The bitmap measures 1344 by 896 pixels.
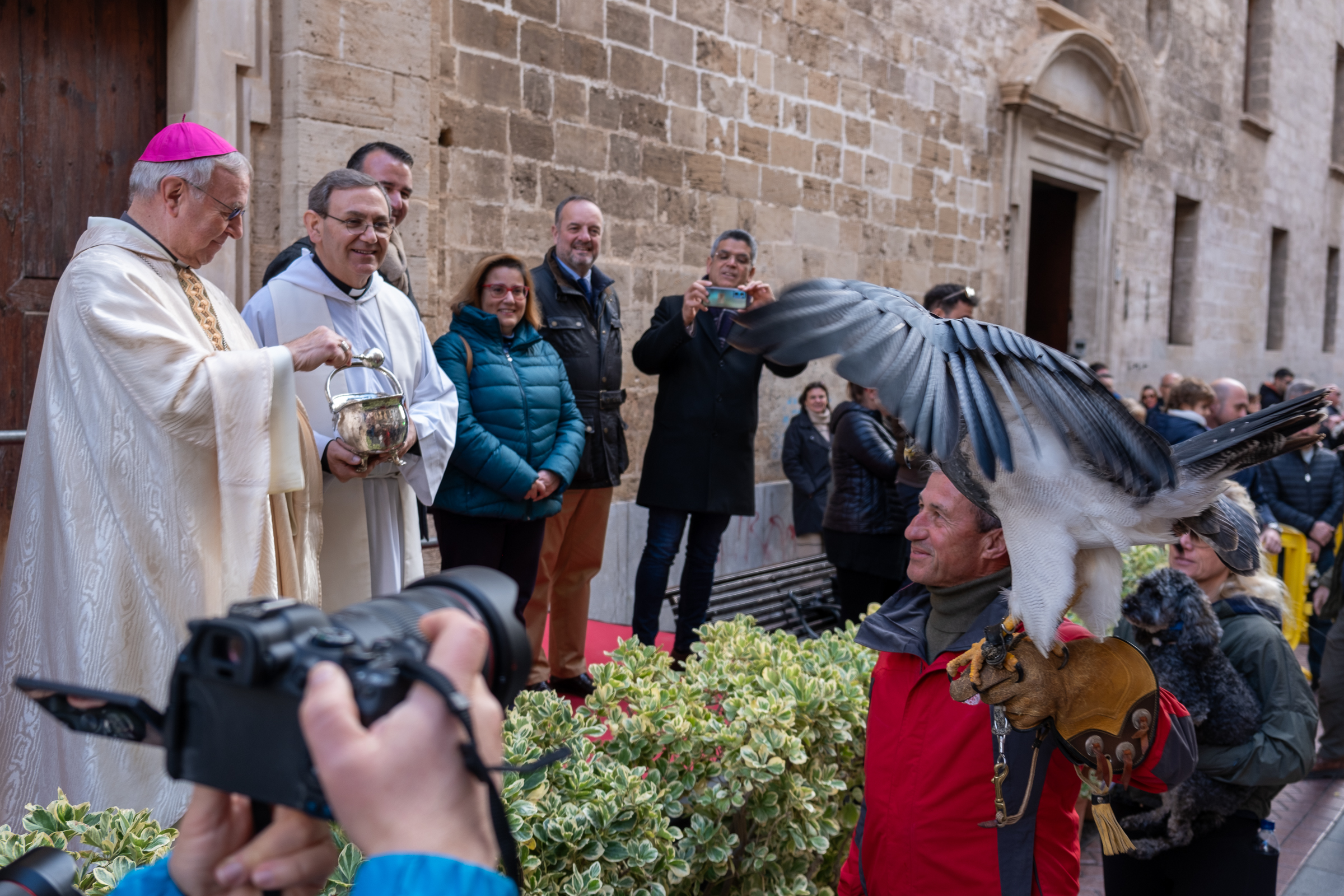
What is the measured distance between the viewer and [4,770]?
2662 mm

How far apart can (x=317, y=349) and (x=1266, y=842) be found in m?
2.78

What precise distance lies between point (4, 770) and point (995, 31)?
10.4 metres

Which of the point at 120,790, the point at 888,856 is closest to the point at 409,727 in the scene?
the point at 888,856

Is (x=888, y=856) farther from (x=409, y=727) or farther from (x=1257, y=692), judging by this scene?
(x=409, y=727)

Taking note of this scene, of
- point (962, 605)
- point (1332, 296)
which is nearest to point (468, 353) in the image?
point (962, 605)

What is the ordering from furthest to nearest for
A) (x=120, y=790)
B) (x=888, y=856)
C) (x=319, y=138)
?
(x=319, y=138) → (x=120, y=790) → (x=888, y=856)

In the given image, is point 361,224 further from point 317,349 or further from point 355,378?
point 317,349

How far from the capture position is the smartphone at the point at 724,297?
467 centimetres

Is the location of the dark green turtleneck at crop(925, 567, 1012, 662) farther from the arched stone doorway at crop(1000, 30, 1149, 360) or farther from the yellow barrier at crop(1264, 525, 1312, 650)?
the arched stone doorway at crop(1000, 30, 1149, 360)

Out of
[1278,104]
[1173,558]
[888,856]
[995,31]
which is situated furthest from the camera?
[1278,104]

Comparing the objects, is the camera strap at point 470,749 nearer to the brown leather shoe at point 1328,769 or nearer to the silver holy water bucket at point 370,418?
the silver holy water bucket at point 370,418

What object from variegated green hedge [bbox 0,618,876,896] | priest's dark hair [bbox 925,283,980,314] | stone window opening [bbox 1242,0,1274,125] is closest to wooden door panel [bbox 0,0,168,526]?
variegated green hedge [bbox 0,618,876,896]

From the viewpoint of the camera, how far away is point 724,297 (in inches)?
185

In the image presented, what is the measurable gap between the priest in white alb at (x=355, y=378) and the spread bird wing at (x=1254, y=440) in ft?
7.03
